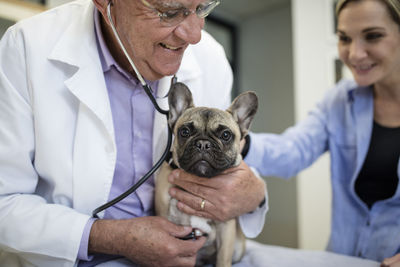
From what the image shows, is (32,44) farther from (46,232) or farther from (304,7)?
(304,7)

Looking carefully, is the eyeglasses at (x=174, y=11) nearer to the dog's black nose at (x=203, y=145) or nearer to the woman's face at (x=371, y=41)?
the dog's black nose at (x=203, y=145)

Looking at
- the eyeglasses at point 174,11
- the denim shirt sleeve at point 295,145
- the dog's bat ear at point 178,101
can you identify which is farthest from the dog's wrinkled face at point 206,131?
the denim shirt sleeve at point 295,145

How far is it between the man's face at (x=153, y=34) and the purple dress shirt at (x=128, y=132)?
0.13 metres

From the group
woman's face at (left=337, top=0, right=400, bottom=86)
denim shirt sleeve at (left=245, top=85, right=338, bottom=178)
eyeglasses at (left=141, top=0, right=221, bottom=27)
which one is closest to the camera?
eyeglasses at (left=141, top=0, right=221, bottom=27)

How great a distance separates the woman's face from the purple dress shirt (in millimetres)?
910

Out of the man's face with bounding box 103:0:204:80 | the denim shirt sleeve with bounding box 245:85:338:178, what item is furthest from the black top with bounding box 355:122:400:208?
the man's face with bounding box 103:0:204:80

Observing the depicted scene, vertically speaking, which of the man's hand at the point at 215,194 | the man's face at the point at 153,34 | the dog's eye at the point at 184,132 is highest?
the man's face at the point at 153,34

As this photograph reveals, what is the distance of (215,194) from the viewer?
108cm

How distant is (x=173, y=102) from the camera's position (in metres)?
1.13

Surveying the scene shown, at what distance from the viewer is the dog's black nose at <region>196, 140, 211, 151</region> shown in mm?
1018

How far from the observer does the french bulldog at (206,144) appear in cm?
104

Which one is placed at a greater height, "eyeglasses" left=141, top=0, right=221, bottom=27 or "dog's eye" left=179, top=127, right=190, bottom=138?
"eyeglasses" left=141, top=0, right=221, bottom=27

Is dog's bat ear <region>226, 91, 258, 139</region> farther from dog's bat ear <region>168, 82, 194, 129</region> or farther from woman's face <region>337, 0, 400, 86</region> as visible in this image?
woman's face <region>337, 0, 400, 86</region>

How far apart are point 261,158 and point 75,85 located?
0.86 m
